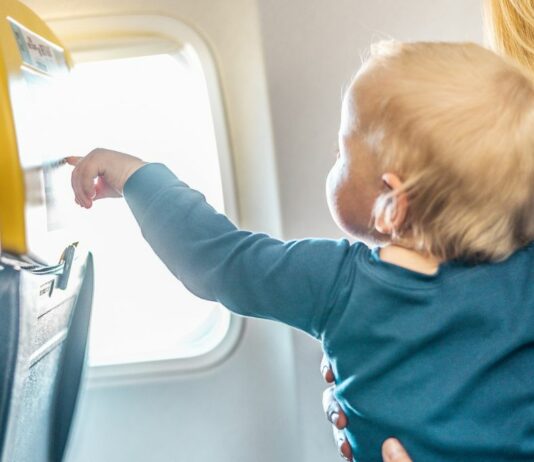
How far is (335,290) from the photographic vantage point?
3.08 feet

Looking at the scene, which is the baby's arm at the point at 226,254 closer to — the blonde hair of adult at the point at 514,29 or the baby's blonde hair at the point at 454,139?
the baby's blonde hair at the point at 454,139

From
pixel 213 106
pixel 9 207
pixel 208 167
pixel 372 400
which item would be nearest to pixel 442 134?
pixel 372 400

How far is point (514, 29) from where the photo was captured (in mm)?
1180

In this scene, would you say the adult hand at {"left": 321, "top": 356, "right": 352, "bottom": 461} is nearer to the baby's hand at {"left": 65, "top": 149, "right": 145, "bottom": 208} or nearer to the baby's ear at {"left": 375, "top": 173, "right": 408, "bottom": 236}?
the baby's ear at {"left": 375, "top": 173, "right": 408, "bottom": 236}

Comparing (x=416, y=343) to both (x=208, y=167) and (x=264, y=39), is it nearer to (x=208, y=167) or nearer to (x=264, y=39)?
(x=264, y=39)

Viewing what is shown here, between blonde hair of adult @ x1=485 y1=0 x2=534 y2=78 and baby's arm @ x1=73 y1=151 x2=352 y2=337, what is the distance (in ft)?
1.44

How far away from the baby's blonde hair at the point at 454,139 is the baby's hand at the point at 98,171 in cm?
32

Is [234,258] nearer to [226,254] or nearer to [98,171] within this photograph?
[226,254]

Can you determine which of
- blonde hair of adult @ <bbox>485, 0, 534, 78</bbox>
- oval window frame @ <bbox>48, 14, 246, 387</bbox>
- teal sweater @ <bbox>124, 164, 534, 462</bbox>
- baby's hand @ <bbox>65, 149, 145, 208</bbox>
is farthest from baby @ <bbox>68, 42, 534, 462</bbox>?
oval window frame @ <bbox>48, 14, 246, 387</bbox>

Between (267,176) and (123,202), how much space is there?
1.16 ft

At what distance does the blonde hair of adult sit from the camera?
3.85 feet

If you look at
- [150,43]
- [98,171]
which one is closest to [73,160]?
[98,171]

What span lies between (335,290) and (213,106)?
0.55 m

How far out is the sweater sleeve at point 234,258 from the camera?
95 cm
